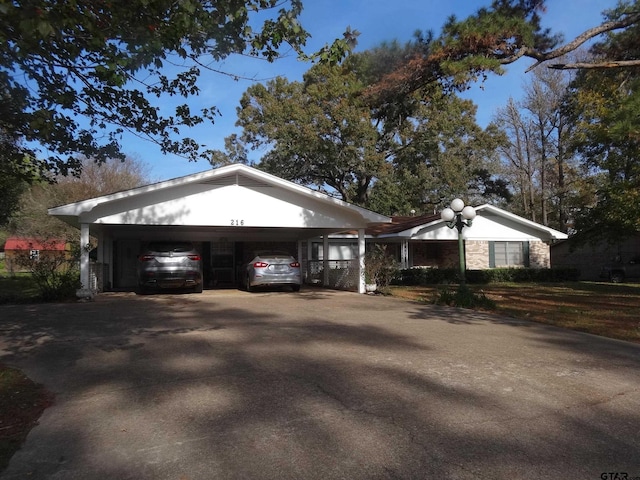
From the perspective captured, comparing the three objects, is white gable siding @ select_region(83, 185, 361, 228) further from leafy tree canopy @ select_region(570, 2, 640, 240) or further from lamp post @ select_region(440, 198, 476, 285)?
leafy tree canopy @ select_region(570, 2, 640, 240)

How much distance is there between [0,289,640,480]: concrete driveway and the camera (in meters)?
3.47

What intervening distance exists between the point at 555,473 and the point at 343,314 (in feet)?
24.6

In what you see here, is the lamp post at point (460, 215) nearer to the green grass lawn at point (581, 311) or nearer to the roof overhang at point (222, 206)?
the green grass lawn at point (581, 311)

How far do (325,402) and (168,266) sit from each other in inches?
425

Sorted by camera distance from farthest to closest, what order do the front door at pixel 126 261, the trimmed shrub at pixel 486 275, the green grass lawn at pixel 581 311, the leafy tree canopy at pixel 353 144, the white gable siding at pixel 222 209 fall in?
the leafy tree canopy at pixel 353 144
the trimmed shrub at pixel 486 275
the front door at pixel 126 261
the white gable siding at pixel 222 209
the green grass lawn at pixel 581 311

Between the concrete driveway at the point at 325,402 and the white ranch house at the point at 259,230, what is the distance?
602 centimetres

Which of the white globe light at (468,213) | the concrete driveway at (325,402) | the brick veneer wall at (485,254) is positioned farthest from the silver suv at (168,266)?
the brick veneer wall at (485,254)

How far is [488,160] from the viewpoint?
37.2 meters

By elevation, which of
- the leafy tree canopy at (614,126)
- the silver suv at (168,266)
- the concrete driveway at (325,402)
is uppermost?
the leafy tree canopy at (614,126)

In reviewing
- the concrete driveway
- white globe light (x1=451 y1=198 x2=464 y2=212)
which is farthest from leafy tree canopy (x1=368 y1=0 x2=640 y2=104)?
the concrete driveway

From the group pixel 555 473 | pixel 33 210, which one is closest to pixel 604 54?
pixel 555 473

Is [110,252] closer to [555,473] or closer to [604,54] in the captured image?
[604,54]

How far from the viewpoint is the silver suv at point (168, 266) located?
14.5m

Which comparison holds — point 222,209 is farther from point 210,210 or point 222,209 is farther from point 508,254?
point 508,254
